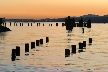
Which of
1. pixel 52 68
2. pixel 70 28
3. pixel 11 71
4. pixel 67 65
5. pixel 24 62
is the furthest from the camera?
pixel 70 28

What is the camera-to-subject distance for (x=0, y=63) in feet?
94.4

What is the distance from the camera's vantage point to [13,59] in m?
31.0

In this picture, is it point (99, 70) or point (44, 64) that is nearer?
point (99, 70)

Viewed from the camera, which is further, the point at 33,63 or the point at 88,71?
the point at 33,63

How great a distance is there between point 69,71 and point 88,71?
1498 mm

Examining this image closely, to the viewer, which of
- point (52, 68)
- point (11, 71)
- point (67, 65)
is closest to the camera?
point (11, 71)

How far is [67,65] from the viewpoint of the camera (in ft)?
91.1

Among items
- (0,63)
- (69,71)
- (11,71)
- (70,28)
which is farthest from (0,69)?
(70,28)

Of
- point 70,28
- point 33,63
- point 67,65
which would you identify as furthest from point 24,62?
point 70,28

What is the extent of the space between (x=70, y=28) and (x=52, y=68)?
3737 inches

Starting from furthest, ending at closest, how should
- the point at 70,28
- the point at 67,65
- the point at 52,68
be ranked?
the point at 70,28 < the point at 67,65 < the point at 52,68

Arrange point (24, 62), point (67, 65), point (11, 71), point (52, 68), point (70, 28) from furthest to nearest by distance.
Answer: point (70, 28), point (24, 62), point (67, 65), point (52, 68), point (11, 71)

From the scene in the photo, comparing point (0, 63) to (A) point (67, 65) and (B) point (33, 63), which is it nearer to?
(B) point (33, 63)

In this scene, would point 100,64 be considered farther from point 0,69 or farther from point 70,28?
point 70,28
